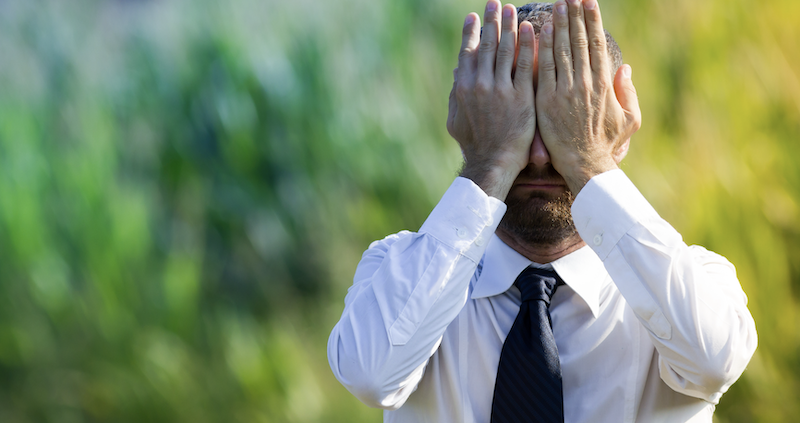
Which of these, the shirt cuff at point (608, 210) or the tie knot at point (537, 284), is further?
the tie knot at point (537, 284)

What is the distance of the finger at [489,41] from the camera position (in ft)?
4.37

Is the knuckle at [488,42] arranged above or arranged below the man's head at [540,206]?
above

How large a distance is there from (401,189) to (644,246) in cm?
171

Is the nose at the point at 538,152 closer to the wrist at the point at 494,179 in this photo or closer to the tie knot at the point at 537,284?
the wrist at the point at 494,179

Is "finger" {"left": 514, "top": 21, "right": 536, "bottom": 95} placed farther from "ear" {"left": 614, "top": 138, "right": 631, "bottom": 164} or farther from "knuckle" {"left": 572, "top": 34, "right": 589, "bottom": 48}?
"ear" {"left": 614, "top": 138, "right": 631, "bottom": 164}

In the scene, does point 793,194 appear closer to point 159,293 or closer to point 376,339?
point 376,339

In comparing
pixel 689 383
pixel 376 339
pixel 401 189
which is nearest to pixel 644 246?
pixel 689 383

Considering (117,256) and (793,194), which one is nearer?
(793,194)

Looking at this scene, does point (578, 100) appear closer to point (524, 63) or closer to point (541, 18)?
point (524, 63)

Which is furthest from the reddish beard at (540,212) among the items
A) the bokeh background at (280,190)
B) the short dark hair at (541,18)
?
the bokeh background at (280,190)

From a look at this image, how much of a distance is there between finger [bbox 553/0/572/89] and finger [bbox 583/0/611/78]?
5 cm

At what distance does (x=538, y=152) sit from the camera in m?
1.29

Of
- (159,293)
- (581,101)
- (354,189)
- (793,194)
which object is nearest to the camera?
(581,101)

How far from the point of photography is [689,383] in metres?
1.13
